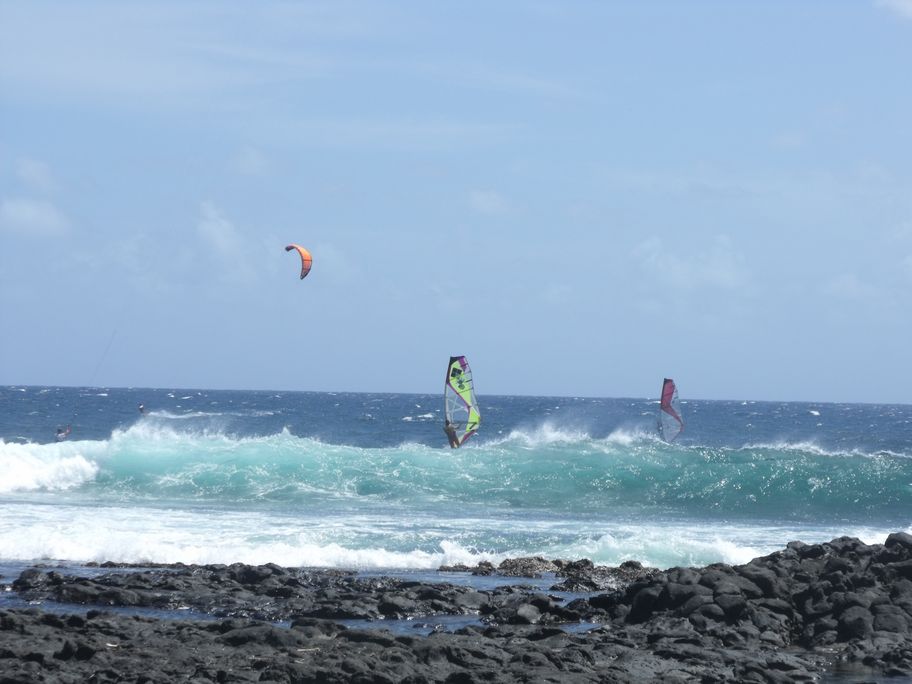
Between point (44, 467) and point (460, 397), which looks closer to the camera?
point (460, 397)

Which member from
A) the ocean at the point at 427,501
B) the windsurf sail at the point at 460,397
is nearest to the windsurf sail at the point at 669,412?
the ocean at the point at 427,501

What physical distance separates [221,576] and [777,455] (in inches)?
930

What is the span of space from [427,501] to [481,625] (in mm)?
15241

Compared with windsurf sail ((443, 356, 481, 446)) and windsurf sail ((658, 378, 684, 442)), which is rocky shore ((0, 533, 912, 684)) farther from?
windsurf sail ((658, 378, 684, 442))

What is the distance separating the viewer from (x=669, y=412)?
39781 millimetres

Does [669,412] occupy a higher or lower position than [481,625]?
higher

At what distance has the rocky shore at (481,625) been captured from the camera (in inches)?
419

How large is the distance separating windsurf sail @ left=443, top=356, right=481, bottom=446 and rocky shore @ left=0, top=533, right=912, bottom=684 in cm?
1138

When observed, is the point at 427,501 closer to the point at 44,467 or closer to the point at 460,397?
the point at 460,397

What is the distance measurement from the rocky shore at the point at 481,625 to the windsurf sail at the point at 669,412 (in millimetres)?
20455

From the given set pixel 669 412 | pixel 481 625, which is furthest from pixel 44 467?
pixel 481 625

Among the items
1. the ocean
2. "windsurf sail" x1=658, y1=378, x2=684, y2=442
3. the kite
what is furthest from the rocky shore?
"windsurf sail" x1=658, y1=378, x2=684, y2=442

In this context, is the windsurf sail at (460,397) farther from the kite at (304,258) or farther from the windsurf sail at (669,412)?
the windsurf sail at (669,412)

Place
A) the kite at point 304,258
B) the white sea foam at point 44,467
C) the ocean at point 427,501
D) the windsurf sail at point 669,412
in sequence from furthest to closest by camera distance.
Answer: the windsurf sail at point 669,412, the white sea foam at point 44,467, the kite at point 304,258, the ocean at point 427,501
